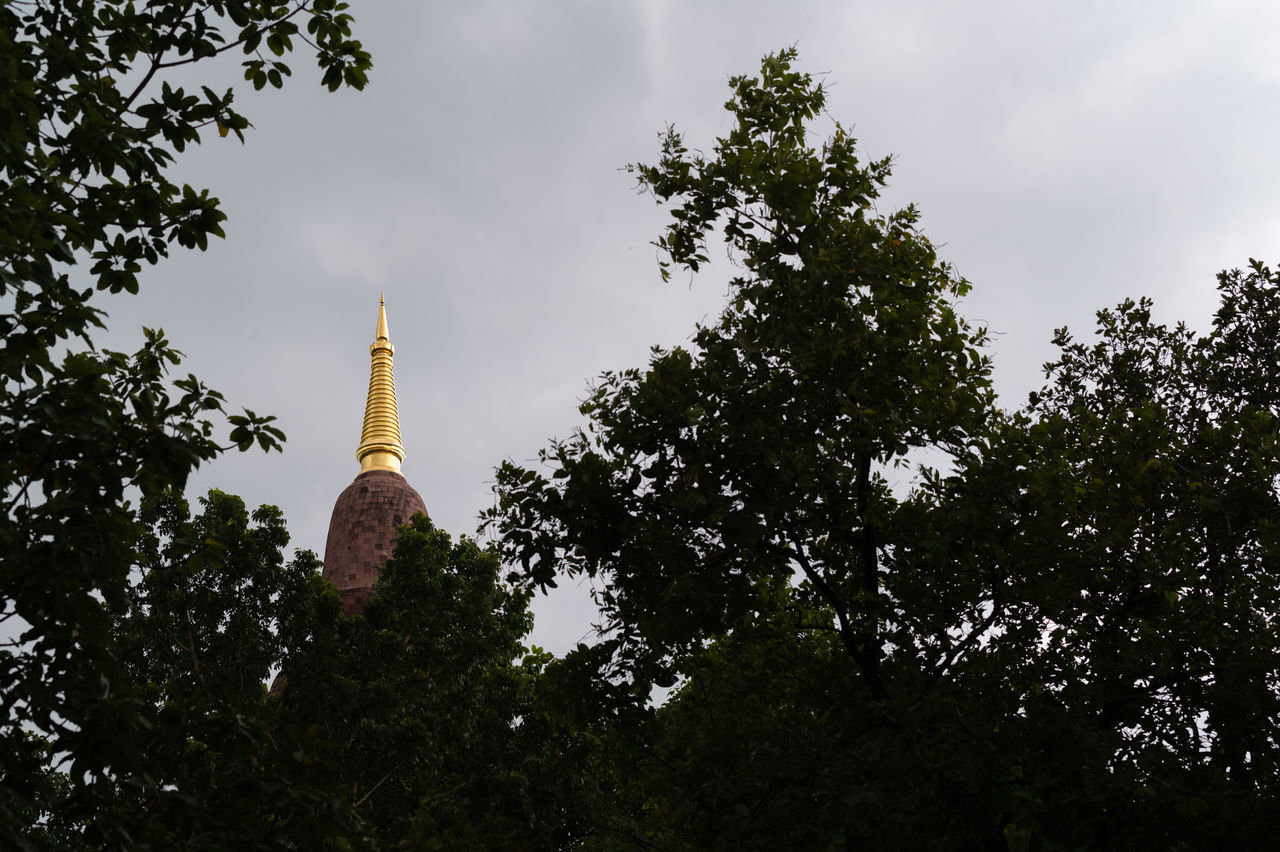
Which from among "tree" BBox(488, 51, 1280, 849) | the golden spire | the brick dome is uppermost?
the golden spire

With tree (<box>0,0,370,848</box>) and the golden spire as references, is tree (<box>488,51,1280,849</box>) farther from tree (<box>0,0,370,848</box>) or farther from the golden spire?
the golden spire

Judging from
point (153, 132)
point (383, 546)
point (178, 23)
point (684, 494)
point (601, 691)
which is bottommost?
point (601, 691)

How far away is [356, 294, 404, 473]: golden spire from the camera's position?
36344mm

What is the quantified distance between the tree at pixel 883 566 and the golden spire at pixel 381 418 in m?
27.6

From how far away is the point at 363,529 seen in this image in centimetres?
3278

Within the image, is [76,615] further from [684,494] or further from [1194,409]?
[1194,409]

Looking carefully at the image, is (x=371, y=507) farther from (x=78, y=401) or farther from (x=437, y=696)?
(x=78, y=401)

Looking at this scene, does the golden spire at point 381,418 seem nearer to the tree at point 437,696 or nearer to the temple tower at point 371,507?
the temple tower at point 371,507

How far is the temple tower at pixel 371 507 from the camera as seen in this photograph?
31.5 metres

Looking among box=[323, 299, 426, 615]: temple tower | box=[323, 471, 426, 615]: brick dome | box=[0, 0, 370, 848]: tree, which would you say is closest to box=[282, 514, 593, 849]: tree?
box=[323, 299, 426, 615]: temple tower

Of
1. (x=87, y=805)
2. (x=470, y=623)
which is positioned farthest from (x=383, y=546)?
(x=87, y=805)

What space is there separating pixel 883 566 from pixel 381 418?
30399 mm

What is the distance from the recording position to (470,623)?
22062 millimetres

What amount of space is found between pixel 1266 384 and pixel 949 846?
9570mm
